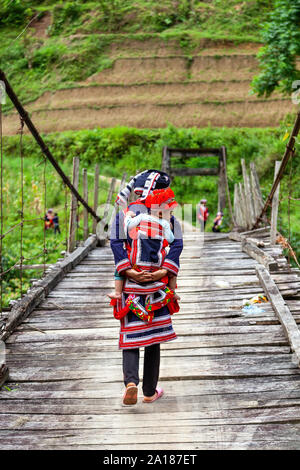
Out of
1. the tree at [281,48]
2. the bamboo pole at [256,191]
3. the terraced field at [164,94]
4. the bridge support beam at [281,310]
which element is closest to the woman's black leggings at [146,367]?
the bridge support beam at [281,310]

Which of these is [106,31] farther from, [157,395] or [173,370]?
[157,395]

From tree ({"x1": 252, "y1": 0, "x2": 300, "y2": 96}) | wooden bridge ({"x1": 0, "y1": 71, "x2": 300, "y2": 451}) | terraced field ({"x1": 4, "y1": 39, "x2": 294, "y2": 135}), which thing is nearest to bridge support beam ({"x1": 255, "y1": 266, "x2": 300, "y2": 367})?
wooden bridge ({"x1": 0, "y1": 71, "x2": 300, "y2": 451})

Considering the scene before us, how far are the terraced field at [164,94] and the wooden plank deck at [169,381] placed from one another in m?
18.2

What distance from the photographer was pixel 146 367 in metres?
2.46

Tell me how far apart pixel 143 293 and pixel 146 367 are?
0.38m

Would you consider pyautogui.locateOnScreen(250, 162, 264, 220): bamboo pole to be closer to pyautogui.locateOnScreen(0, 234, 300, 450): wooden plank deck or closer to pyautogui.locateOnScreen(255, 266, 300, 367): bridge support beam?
pyautogui.locateOnScreen(255, 266, 300, 367): bridge support beam

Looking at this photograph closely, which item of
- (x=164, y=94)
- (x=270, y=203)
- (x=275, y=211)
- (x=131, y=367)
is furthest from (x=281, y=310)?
(x=164, y=94)

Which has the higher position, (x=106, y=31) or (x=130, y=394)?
(x=106, y=31)

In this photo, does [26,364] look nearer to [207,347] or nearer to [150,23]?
[207,347]

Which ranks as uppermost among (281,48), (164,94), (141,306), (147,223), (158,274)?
(281,48)

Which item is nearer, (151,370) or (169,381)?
(151,370)

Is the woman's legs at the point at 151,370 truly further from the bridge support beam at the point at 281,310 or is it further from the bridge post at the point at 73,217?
the bridge post at the point at 73,217

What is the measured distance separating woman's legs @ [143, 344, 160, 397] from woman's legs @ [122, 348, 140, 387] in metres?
0.06

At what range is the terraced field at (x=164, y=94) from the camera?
21469mm
